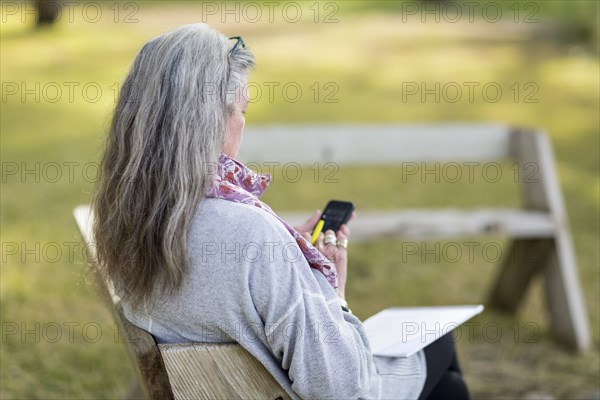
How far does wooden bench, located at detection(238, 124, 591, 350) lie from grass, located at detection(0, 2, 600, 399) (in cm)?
26

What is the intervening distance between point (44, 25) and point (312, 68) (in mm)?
4932

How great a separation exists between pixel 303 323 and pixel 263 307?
10 centimetres

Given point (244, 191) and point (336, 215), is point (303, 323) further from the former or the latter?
point (336, 215)

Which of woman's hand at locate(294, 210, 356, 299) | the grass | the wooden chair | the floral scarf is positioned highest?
the floral scarf

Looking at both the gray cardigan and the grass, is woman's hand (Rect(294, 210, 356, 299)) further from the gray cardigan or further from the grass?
the grass

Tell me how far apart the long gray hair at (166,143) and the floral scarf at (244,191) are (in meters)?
0.06

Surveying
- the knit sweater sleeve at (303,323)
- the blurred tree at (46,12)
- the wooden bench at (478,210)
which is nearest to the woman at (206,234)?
the knit sweater sleeve at (303,323)

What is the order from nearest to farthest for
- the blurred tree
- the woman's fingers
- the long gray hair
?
the long gray hair → the woman's fingers → the blurred tree

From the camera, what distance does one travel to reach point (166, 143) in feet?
6.19

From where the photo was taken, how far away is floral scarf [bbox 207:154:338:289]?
77.3 inches

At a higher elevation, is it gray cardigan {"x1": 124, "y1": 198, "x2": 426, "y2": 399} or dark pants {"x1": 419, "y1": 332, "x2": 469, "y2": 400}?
gray cardigan {"x1": 124, "y1": 198, "x2": 426, "y2": 399}

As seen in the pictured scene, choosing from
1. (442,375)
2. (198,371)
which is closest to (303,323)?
(198,371)

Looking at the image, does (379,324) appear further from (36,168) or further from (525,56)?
(525,56)

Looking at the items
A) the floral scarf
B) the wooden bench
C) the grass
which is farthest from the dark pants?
the wooden bench
